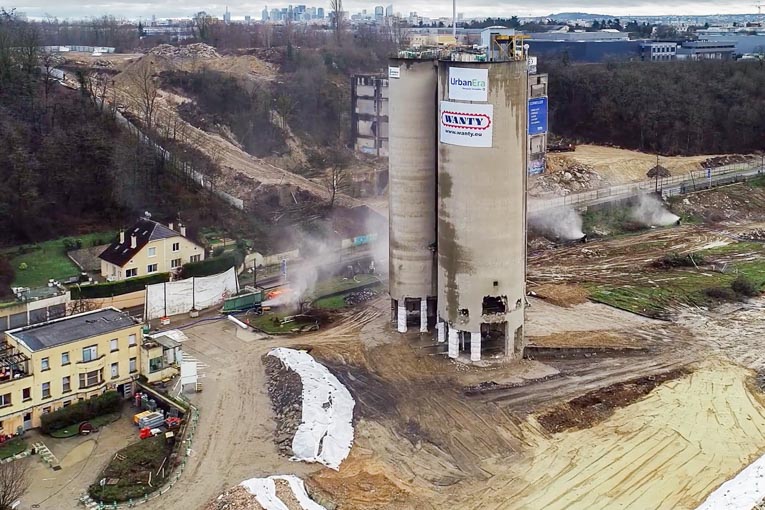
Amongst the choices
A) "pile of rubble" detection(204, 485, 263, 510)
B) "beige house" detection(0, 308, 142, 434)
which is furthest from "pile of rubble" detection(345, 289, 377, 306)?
"pile of rubble" detection(204, 485, 263, 510)

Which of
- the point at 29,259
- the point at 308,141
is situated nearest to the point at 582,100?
the point at 308,141

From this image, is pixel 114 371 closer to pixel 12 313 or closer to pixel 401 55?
pixel 12 313

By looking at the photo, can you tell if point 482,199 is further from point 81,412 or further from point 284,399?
point 81,412

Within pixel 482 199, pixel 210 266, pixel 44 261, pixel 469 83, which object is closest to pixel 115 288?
pixel 210 266

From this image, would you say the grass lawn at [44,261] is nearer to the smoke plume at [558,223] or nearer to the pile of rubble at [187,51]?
the smoke plume at [558,223]

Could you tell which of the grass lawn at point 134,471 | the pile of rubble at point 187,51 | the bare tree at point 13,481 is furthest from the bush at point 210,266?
the pile of rubble at point 187,51
